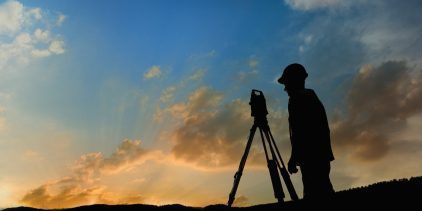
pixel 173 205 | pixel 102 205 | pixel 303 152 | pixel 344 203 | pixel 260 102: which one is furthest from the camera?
pixel 260 102

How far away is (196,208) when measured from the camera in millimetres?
→ 6359

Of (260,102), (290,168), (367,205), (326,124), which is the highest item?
(260,102)

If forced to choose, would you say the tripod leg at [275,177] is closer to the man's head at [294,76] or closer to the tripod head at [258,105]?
the tripod head at [258,105]

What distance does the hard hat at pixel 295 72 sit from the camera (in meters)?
4.84

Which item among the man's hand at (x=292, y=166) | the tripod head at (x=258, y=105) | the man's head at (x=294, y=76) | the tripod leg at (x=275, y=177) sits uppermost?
the tripod head at (x=258, y=105)

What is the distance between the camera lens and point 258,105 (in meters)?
11.1

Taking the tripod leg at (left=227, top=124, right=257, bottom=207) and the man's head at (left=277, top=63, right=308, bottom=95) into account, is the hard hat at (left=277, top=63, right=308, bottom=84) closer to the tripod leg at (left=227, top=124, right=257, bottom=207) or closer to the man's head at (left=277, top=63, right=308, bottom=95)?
the man's head at (left=277, top=63, right=308, bottom=95)

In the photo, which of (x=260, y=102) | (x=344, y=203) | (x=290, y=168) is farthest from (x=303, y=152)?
(x=260, y=102)

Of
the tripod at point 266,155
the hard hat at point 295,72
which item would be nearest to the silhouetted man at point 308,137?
the hard hat at point 295,72

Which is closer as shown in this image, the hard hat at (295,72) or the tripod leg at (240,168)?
the hard hat at (295,72)

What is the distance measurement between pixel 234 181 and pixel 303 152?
5729 millimetres

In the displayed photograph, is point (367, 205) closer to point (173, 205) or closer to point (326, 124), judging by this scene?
point (326, 124)

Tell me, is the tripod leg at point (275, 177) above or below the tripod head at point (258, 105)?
below

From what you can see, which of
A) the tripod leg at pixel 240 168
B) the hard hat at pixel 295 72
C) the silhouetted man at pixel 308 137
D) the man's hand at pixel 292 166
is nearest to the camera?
the silhouetted man at pixel 308 137
